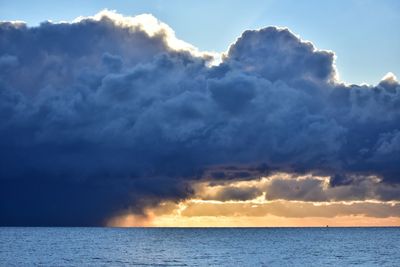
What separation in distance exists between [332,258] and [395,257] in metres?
20.4

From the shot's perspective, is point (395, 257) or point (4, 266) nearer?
point (4, 266)

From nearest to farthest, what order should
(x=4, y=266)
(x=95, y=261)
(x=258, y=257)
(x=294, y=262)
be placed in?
(x=4, y=266) < (x=95, y=261) < (x=294, y=262) < (x=258, y=257)

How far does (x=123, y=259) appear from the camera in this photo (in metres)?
170

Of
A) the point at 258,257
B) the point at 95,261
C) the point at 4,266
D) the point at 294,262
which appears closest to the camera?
the point at 4,266

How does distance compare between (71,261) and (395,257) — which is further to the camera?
(395,257)

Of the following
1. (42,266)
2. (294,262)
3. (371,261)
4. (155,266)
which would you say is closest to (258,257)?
(294,262)

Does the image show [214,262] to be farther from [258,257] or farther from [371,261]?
[371,261]

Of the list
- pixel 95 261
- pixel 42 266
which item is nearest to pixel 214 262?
pixel 95 261

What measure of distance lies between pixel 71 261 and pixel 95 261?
22.7ft

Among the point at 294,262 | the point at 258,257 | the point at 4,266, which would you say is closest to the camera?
the point at 4,266

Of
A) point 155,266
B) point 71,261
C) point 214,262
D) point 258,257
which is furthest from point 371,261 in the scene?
point 71,261

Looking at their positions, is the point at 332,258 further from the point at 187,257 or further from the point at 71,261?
the point at 71,261

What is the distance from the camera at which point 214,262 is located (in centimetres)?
16825

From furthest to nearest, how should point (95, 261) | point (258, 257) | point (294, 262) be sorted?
point (258, 257) → point (294, 262) → point (95, 261)
